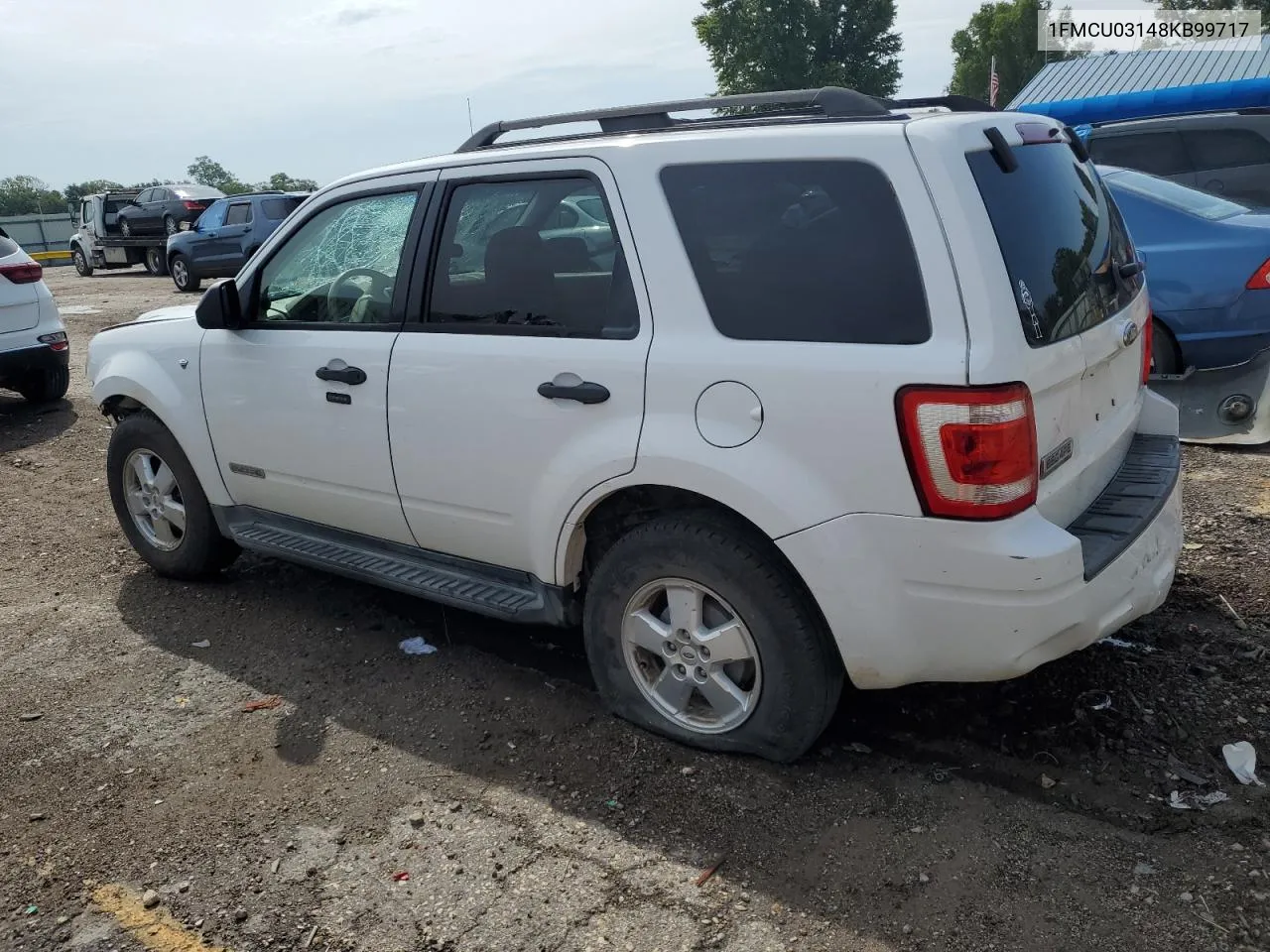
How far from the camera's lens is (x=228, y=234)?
64.6ft

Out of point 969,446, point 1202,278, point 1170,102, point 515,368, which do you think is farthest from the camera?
point 1170,102

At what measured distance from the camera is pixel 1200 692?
3.56 meters

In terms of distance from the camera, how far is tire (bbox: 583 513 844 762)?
3.06 meters

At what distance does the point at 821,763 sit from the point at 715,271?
1548 mm

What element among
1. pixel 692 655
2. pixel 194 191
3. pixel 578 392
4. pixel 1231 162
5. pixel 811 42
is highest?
pixel 811 42

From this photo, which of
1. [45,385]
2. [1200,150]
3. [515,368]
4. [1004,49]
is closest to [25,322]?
[45,385]

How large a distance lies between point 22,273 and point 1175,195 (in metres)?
8.54

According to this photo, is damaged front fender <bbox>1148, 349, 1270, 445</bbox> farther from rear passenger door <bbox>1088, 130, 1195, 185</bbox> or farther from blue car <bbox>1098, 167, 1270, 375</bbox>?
rear passenger door <bbox>1088, 130, 1195, 185</bbox>

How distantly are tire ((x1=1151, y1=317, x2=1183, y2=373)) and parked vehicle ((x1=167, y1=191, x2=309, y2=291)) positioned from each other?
16.5 meters

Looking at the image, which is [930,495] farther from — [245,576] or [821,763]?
[245,576]

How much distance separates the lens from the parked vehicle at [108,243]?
2484 cm

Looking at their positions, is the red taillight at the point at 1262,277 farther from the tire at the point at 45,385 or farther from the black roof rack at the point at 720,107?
the tire at the point at 45,385

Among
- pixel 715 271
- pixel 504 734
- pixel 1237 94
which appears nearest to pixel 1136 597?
pixel 715 271

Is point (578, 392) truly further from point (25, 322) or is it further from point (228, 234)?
point (228, 234)
